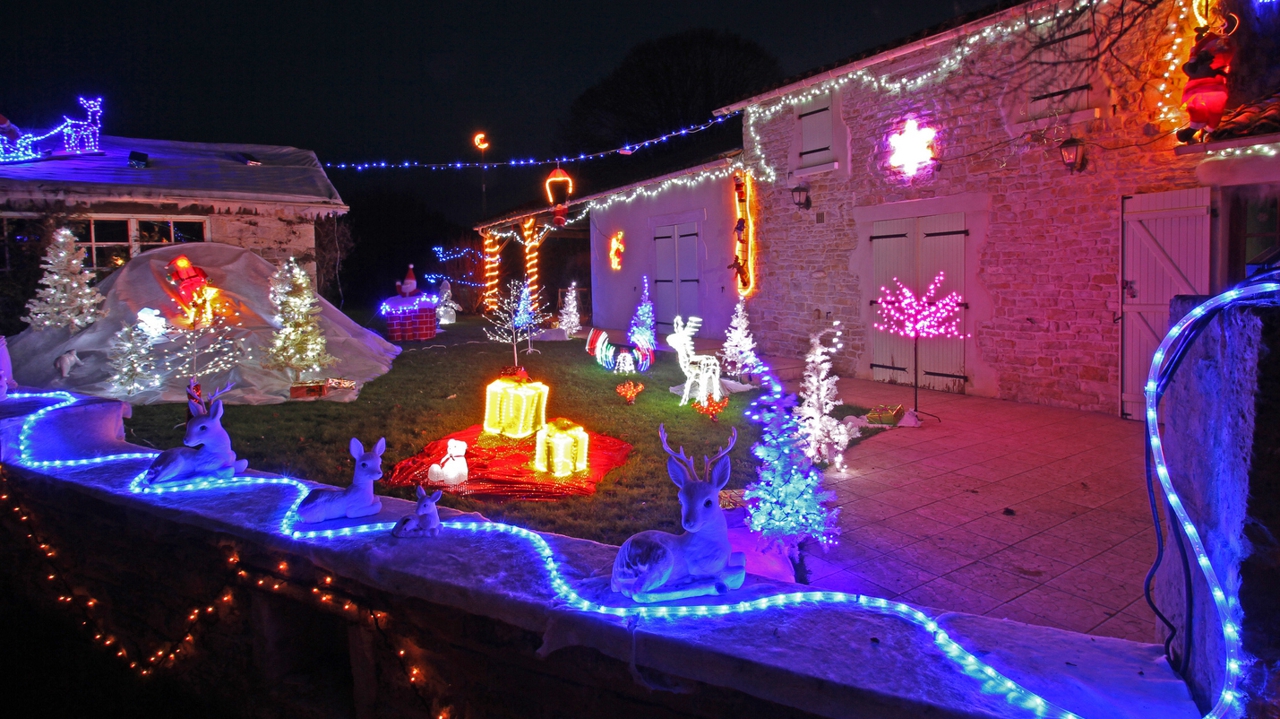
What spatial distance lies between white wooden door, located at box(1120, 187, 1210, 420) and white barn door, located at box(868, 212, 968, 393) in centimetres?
188

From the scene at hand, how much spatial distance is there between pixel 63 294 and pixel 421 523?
956 cm

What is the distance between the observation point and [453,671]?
9.19ft

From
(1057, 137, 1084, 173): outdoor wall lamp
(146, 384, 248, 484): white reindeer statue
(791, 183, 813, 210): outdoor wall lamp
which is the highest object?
(791, 183, 813, 210): outdoor wall lamp

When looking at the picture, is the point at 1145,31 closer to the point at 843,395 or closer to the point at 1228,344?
the point at 843,395

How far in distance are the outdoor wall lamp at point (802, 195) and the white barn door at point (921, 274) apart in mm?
1344

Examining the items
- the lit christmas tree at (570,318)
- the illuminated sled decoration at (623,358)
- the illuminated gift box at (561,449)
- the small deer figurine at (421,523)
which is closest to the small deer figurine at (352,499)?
the small deer figurine at (421,523)

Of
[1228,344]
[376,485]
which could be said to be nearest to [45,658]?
[376,485]

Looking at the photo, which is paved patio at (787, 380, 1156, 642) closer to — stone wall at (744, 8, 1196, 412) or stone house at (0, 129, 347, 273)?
stone wall at (744, 8, 1196, 412)

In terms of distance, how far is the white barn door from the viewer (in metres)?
9.05

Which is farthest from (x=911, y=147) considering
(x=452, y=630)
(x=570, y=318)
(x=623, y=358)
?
(x=570, y=318)

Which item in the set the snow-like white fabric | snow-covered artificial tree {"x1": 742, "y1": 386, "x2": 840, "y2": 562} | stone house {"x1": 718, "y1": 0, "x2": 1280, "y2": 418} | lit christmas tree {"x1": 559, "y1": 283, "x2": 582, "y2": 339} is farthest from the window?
lit christmas tree {"x1": 559, "y1": 283, "x2": 582, "y2": 339}

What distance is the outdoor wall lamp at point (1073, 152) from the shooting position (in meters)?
7.44

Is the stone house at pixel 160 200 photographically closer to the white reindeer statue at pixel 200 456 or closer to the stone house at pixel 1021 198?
the stone house at pixel 1021 198

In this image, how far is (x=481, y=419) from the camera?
7.88 meters
